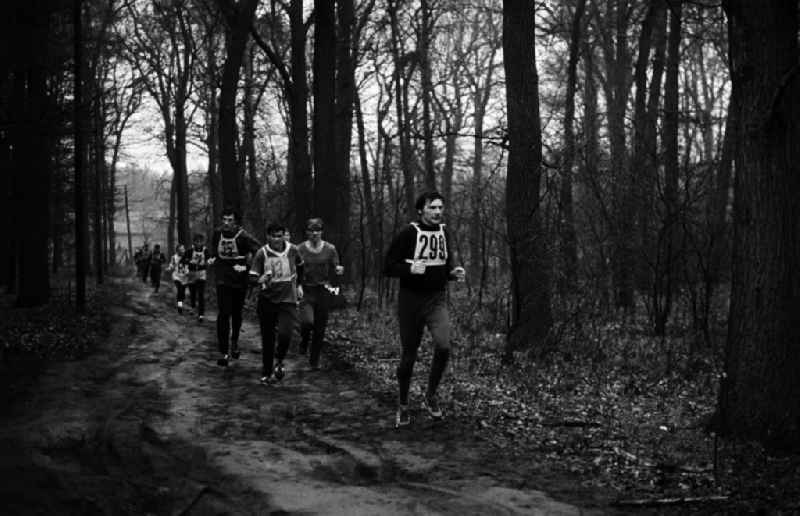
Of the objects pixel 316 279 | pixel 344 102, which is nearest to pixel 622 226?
pixel 316 279

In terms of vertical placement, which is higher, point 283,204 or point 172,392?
point 283,204

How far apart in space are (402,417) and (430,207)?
2.03 m

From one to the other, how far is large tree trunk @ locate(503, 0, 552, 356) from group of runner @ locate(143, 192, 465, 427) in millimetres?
2478

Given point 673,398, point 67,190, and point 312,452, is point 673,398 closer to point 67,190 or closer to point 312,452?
point 312,452

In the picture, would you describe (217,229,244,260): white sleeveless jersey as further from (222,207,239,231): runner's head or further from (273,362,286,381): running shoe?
(273,362,286,381): running shoe

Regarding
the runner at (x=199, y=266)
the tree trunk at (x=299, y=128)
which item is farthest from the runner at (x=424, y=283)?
the tree trunk at (x=299, y=128)

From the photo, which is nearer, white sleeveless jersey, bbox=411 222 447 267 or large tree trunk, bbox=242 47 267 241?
white sleeveless jersey, bbox=411 222 447 267

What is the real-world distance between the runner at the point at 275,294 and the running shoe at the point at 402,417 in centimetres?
290

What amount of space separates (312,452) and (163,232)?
4744 inches

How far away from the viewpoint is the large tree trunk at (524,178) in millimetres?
11133

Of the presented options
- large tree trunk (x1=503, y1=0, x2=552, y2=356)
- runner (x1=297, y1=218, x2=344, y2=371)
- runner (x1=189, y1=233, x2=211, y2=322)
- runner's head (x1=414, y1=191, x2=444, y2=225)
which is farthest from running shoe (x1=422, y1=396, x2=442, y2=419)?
runner (x1=189, y1=233, x2=211, y2=322)

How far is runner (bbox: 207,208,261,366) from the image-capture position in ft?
38.4

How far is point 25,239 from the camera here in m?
19.4

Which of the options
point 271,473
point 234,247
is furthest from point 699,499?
point 234,247
